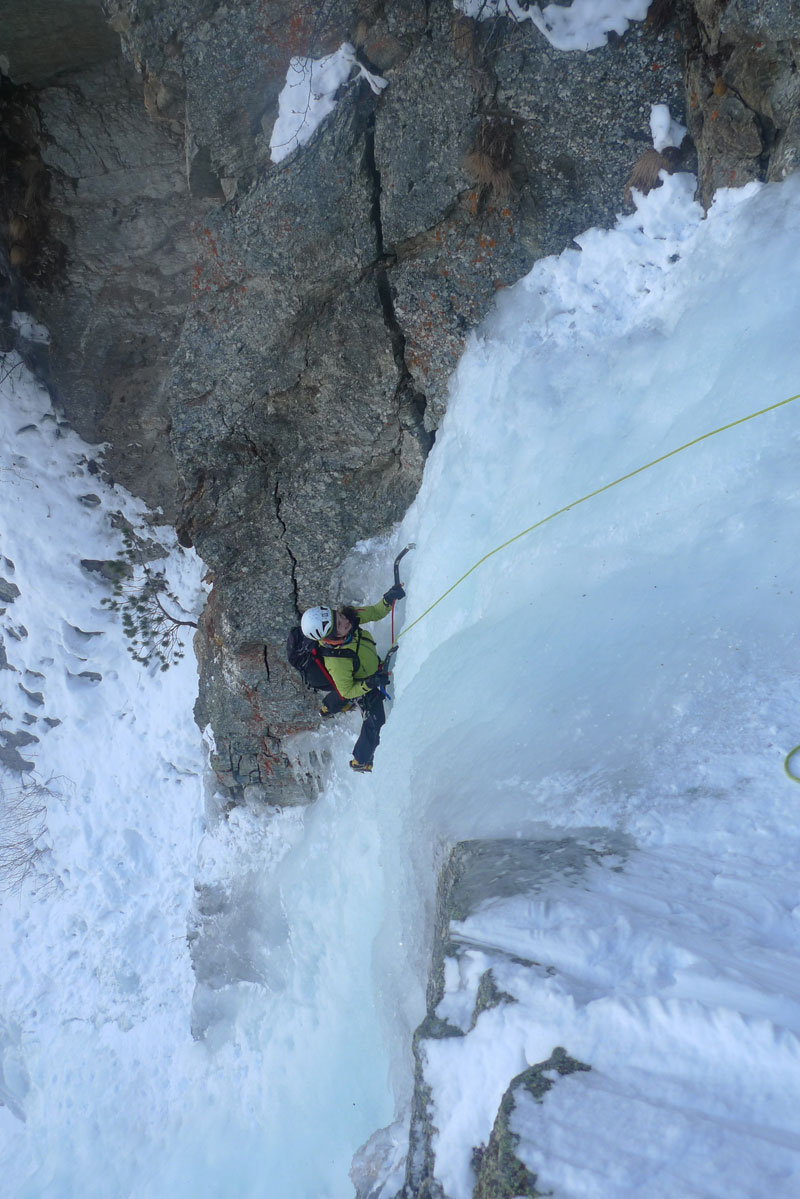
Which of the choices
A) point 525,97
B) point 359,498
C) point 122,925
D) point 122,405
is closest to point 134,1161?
point 122,925

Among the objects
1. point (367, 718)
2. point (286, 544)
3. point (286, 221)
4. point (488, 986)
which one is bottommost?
point (488, 986)

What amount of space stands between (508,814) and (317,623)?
1720mm

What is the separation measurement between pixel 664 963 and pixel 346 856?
10.9ft

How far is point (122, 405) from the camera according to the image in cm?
638

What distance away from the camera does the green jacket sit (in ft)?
15.1

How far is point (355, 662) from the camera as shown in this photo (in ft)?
15.2

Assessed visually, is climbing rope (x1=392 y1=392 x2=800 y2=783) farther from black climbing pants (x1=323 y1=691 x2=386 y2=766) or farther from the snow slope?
black climbing pants (x1=323 y1=691 x2=386 y2=766)

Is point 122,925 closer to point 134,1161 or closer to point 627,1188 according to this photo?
point 134,1161

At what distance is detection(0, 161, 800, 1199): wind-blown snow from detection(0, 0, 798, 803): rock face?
0.34m

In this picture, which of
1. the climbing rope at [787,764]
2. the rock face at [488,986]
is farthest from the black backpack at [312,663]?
the climbing rope at [787,764]

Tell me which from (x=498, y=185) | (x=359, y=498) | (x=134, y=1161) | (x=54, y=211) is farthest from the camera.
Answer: (x=134, y=1161)

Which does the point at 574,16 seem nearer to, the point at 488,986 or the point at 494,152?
the point at 494,152

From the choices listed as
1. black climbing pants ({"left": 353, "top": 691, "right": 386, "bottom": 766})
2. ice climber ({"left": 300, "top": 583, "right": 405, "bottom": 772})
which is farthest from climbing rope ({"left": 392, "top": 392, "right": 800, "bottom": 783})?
black climbing pants ({"left": 353, "top": 691, "right": 386, "bottom": 766})

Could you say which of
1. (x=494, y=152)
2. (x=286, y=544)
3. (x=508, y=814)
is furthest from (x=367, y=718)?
(x=494, y=152)
